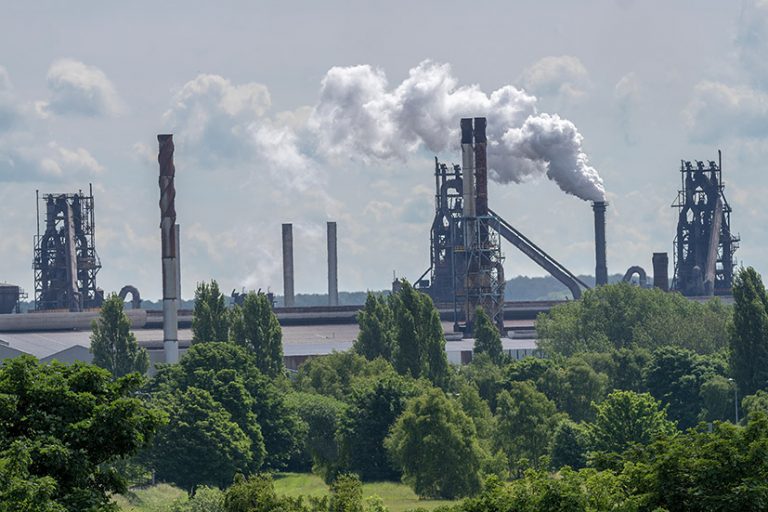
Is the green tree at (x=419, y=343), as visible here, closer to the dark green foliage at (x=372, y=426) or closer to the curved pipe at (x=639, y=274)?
the dark green foliage at (x=372, y=426)

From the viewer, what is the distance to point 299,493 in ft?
311

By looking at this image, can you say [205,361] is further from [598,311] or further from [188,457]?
[598,311]

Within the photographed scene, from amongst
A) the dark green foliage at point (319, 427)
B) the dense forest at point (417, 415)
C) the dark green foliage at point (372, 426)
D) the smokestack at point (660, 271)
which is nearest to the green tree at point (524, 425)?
the dense forest at point (417, 415)

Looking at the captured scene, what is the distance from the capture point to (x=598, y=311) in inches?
6088

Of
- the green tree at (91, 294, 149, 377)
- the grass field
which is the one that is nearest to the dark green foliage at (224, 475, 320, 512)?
the grass field

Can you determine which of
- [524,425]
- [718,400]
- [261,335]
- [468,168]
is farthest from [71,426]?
[468,168]

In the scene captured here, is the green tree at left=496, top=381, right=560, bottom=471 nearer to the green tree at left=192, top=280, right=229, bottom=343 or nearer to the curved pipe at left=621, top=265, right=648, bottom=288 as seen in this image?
the green tree at left=192, top=280, right=229, bottom=343

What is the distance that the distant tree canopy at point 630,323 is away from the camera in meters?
145

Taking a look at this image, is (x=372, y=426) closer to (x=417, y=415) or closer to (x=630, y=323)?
(x=417, y=415)

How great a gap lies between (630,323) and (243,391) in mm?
60483

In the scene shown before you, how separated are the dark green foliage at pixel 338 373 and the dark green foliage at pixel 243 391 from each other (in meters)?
13.2

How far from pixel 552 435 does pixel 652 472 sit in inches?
1901

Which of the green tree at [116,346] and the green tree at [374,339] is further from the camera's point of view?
the green tree at [116,346]

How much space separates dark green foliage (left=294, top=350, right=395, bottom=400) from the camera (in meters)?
120
